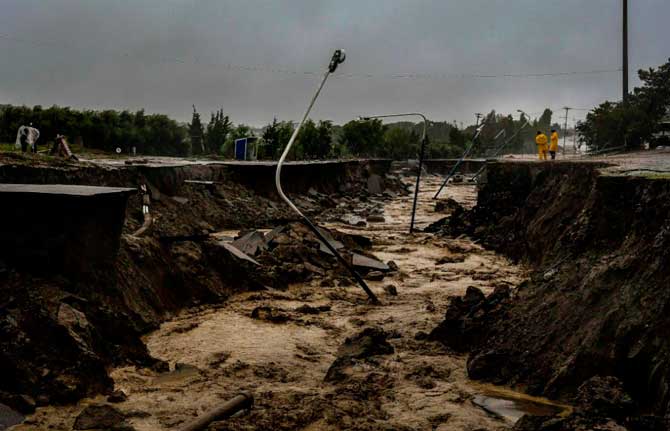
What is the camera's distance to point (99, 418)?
17.1 ft

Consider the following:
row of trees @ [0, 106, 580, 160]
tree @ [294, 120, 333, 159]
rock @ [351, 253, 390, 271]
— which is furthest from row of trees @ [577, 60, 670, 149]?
rock @ [351, 253, 390, 271]

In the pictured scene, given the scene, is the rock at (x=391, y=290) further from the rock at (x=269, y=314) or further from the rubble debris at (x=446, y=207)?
the rubble debris at (x=446, y=207)

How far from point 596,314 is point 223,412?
3728mm

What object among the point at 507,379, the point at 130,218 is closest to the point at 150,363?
the point at 507,379

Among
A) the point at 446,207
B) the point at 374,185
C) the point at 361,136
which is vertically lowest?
the point at 446,207

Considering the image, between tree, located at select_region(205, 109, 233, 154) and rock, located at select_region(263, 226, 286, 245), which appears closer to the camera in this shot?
rock, located at select_region(263, 226, 286, 245)

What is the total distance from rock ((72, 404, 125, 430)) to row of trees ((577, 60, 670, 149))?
30.8 meters

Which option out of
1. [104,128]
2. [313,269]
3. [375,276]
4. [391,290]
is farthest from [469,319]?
[104,128]

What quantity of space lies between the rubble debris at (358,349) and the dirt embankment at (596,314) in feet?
2.89

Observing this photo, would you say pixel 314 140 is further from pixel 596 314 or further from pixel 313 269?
pixel 596 314

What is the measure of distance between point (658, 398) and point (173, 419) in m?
4.05

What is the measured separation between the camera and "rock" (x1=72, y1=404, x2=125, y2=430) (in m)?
5.13

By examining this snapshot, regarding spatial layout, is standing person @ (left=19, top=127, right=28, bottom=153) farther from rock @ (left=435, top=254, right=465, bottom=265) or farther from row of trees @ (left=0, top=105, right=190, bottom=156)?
row of trees @ (left=0, top=105, right=190, bottom=156)

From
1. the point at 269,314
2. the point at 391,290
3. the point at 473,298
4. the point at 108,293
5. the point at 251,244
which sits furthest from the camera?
the point at 251,244
